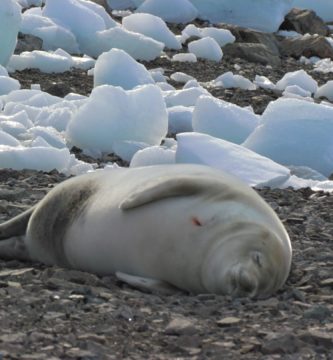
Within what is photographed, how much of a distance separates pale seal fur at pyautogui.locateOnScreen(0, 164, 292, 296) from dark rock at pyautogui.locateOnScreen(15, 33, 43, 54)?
7804 mm

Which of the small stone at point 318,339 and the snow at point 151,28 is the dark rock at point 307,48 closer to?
the snow at point 151,28

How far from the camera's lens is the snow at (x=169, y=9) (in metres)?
15.2

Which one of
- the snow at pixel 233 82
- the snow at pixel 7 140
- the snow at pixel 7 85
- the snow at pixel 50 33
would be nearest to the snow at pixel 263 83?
the snow at pixel 233 82

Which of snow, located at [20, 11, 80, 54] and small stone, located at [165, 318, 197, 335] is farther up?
small stone, located at [165, 318, 197, 335]

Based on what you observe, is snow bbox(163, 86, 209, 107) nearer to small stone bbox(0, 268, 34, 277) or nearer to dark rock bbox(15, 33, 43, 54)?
dark rock bbox(15, 33, 43, 54)

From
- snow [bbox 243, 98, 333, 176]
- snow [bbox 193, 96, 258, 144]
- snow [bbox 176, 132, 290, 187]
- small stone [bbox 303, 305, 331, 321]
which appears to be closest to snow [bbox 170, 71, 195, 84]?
snow [bbox 193, 96, 258, 144]

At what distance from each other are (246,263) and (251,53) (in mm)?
9968

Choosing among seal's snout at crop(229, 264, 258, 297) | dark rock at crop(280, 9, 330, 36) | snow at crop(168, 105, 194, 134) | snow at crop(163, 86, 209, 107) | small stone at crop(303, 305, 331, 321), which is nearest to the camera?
small stone at crop(303, 305, 331, 321)

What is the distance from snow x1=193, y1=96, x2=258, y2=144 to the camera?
7953 millimetres

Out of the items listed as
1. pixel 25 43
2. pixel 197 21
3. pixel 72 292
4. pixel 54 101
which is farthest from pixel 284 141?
pixel 197 21

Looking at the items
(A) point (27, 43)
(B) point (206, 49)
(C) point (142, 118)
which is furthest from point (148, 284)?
(B) point (206, 49)

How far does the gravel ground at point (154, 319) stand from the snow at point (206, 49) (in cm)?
846

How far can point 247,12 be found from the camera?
15922 millimetres

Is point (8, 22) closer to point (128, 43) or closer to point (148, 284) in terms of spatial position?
point (128, 43)
